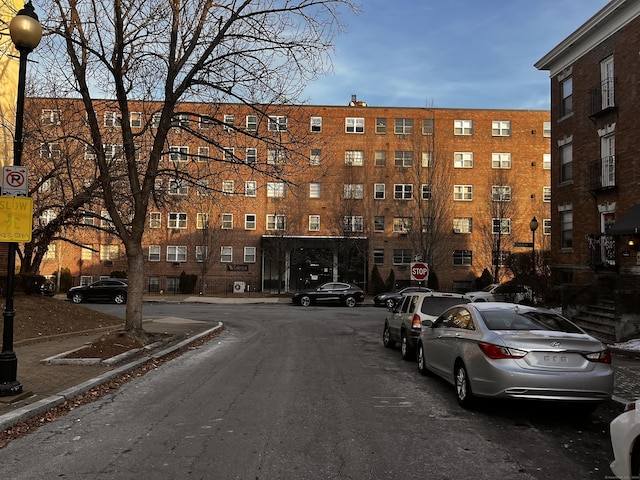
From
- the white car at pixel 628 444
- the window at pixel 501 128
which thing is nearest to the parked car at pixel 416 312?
the white car at pixel 628 444

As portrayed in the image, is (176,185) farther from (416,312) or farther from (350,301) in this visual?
(350,301)

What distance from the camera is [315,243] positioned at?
42.3 metres

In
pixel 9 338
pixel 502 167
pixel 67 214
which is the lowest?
pixel 9 338

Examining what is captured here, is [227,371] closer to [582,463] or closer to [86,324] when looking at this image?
[582,463]

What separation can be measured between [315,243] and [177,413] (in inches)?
1413

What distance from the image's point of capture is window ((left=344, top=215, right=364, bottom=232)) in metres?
39.7

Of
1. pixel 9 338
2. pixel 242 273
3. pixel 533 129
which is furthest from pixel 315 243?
pixel 9 338

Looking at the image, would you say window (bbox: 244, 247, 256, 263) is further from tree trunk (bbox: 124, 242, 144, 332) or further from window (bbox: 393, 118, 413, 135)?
tree trunk (bbox: 124, 242, 144, 332)

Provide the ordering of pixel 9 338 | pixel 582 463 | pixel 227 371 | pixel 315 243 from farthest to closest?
pixel 315 243 < pixel 227 371 < pixel 9 338 < pixel 582 463

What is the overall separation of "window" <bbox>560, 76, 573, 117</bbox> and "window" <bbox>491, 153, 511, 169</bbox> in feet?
74.4

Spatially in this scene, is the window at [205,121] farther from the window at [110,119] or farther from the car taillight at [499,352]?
the car taillight at [499,352]

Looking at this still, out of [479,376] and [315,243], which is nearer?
[479,376]

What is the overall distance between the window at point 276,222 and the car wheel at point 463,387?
113 feet

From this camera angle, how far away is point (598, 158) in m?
18.8
